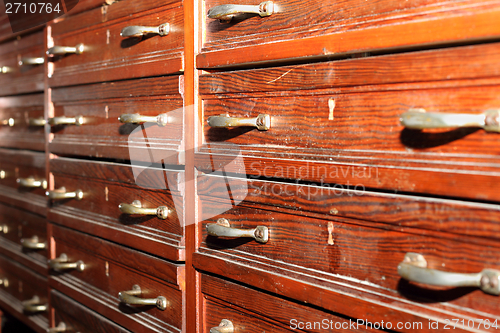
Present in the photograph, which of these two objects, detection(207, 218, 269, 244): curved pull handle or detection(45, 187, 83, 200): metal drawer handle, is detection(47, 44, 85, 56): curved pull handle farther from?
detection(207, 218, 269, 244): curved pull handle

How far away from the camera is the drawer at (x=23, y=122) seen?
4.63 feet

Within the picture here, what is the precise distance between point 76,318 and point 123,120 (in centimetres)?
62

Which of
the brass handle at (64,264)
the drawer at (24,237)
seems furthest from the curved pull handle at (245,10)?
the drawer at (24,237)

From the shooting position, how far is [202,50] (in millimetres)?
884

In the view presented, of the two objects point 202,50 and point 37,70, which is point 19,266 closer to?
point 37,70

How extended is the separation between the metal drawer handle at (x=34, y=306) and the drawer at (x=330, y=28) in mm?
970

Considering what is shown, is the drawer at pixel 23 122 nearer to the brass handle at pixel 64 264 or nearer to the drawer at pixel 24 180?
the drawer at pixel 24 180

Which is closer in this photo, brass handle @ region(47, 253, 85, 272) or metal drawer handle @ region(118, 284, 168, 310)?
metal drawer handle @ region(118, 284, 168, 310)

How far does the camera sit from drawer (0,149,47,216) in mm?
1411

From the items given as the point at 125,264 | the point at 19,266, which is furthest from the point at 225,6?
the point at 19,266

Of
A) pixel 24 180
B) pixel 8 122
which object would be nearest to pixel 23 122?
pixel 8 122

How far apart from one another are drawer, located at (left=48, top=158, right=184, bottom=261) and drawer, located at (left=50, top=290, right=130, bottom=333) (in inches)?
8.3

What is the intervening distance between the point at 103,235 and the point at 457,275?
85cm

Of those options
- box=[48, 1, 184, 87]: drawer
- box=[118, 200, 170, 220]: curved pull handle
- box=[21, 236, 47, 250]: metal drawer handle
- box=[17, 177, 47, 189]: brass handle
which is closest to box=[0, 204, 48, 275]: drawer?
box=[21, 236, 47, 250]: metal drawer handle
